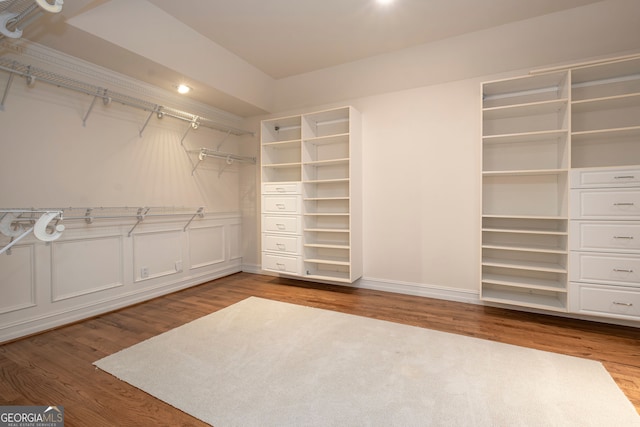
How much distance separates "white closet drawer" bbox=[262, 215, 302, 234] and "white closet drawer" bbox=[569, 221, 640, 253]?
9.07ft

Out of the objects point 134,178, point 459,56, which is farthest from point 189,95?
point 459,56

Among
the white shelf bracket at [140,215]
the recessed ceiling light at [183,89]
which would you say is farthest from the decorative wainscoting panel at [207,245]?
the recessed ceiling light at [183,89]

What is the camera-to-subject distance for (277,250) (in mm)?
3939

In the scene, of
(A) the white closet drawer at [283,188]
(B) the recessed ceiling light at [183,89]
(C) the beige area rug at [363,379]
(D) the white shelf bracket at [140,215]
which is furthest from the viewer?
(A) the white closet drawer at [283,188]

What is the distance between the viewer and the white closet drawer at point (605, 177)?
2.34m

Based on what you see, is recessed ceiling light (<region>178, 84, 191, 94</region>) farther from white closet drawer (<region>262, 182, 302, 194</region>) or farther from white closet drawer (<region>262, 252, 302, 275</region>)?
white closet drawer (<region>262, 252, 302, 275</region>)

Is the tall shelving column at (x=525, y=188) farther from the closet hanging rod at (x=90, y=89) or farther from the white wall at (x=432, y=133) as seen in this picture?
the closet hanging rod at (x=90, y=89)

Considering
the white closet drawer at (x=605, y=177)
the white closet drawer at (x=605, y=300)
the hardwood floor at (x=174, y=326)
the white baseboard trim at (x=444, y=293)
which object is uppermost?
the white closet drawer at (x=605, y=177)

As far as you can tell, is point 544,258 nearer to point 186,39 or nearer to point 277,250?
point 277,250

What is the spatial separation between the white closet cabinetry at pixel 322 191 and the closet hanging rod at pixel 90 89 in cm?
106

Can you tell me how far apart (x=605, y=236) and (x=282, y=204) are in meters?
3.24

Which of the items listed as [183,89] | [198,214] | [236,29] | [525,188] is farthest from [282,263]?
[525,188]

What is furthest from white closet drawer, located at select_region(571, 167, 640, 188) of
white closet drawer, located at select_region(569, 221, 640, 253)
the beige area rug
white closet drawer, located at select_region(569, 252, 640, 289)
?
the beige area rug

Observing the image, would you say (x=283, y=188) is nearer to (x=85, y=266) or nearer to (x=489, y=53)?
(x=85, y=266)
